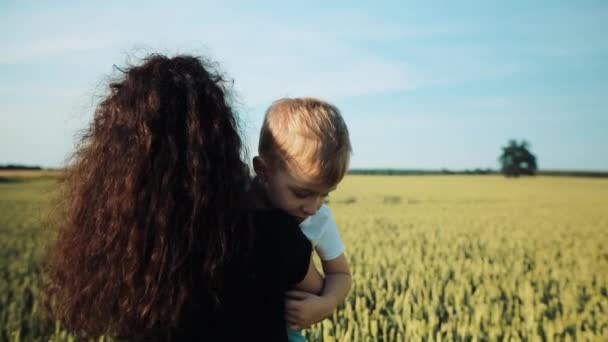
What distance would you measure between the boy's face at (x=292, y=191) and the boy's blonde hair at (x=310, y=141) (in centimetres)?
2

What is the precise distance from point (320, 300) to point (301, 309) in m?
0.08

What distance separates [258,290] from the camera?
1.11m

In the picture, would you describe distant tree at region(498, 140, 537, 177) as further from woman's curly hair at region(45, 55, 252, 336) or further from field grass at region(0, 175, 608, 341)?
woman's curly hair at region(45, 55, 252, 336)

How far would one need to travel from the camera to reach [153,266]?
42.5 inches

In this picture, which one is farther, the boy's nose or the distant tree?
the distant tree

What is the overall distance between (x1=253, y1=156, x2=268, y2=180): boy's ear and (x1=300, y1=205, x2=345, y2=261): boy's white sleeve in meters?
0.21

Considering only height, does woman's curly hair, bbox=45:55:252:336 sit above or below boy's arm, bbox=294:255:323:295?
above

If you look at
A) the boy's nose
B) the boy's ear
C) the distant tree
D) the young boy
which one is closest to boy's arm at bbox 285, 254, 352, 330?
the young boy

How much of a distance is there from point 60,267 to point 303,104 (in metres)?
0.73

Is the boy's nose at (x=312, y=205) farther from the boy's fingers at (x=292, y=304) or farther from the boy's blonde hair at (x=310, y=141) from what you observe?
the boy's fingers at (x=292, y=304)

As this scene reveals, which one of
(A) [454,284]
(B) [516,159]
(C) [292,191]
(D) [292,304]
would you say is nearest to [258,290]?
(D) [292,304]

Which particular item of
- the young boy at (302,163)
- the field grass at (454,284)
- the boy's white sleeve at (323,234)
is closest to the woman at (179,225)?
the young boy at (302,163)

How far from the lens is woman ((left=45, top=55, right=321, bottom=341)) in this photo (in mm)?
1077

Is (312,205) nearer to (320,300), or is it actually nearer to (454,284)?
(320,300)
